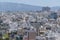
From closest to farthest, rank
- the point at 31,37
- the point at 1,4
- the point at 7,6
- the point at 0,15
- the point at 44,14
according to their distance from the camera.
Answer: the point at 31,37 < the point at 1,4 < the point at 7,6 < the point at 0,15 < the point at 44,14

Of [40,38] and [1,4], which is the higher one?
[1,4]

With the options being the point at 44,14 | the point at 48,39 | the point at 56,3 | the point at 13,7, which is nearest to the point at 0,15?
the point at 13,7

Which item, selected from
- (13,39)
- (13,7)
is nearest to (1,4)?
(13,7)

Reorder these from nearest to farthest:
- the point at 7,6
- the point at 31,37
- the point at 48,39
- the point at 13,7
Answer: the point at 31,37 → the point at 48,39 → the point at 7,6 → the point at 13,7

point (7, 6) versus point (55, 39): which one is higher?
point (7, 6)

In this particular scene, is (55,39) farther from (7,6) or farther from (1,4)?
(7,6)

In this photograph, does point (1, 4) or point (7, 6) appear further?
point (7, 6)

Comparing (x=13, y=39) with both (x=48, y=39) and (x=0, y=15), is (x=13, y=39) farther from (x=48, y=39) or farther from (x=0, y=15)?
(x=0, y=15)

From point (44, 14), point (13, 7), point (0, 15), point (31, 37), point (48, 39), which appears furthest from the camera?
point (44, 14)

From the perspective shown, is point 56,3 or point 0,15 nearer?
point 56,3
